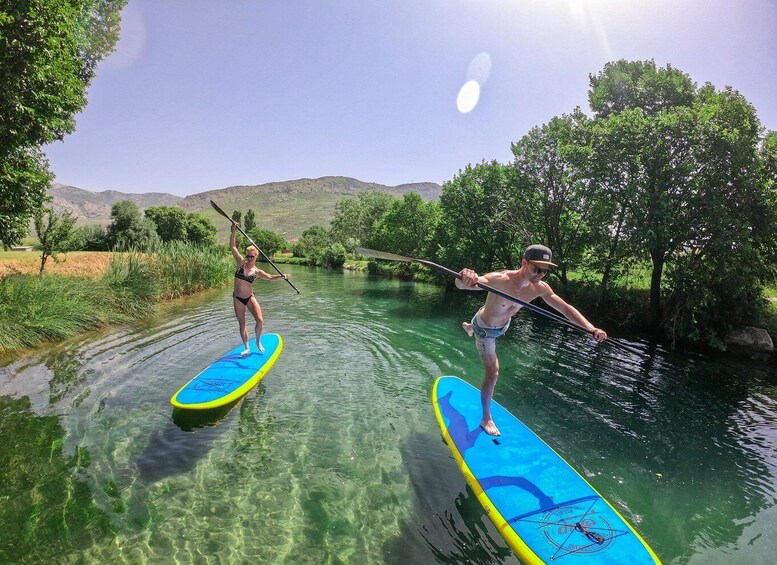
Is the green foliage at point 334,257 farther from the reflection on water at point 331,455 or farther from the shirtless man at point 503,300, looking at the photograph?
the shirtless man at point 503,300

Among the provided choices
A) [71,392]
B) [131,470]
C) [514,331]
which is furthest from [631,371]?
[71,392]

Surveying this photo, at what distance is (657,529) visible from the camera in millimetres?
4844

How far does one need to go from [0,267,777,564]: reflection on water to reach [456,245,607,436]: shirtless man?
168 centimetres

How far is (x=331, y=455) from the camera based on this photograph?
244 inches

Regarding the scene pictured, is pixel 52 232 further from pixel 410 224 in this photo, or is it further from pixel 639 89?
pixel 410 224

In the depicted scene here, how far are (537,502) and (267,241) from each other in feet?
276

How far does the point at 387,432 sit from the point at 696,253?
18.1 metres

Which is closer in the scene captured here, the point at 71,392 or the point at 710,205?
the point at 71,392

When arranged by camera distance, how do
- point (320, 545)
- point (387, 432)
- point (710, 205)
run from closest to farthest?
1. point (320, 545)
2. point (387, 432)
3. point (710, 205)

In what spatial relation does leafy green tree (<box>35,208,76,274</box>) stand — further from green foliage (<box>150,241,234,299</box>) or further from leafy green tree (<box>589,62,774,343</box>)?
leafy green tree (<box>589,62,774,343</box>)

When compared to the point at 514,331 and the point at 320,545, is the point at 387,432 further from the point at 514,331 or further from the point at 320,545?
the point at 514,331

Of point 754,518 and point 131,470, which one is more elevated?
point 754,518

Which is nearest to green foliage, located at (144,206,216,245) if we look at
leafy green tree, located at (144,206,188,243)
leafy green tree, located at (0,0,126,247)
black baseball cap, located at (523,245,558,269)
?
leafy green tree, located at (144,206,188,243)

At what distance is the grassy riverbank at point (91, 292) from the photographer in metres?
10.6
